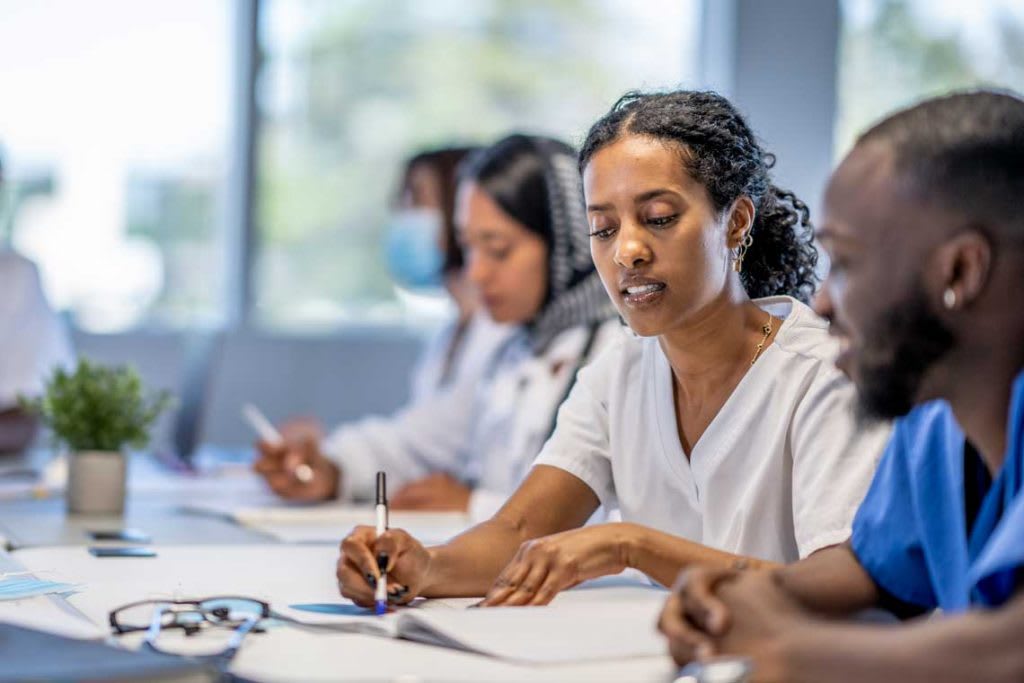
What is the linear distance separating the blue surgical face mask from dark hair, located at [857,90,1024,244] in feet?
9.15

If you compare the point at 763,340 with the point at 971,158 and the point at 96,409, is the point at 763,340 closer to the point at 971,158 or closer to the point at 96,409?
the point at 971,158

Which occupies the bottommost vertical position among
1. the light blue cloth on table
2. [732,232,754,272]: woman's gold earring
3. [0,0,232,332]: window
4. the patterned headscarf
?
the light blue cloth on table

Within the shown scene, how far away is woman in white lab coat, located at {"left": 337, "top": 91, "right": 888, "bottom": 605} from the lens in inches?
64.2

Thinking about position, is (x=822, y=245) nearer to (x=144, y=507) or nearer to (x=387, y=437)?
(x=144, y=507)

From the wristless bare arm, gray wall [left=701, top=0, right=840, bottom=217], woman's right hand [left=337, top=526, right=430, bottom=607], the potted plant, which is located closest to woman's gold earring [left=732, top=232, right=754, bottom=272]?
the wristless bare arm

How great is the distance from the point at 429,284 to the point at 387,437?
0.96 m

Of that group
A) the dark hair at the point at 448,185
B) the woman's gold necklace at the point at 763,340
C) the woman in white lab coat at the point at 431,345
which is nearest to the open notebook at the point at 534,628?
the woman's gold necklace at the point at 763,340

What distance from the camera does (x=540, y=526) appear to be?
6.15 ft

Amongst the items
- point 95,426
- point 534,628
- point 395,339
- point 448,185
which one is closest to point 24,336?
point 448,185

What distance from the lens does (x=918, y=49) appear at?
5.62 meters

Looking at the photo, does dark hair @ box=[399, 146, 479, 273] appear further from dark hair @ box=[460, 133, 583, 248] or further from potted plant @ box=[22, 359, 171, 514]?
potted plant @ box=[22, 359, 171, 514]

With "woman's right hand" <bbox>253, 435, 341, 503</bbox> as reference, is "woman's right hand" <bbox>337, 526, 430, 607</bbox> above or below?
below

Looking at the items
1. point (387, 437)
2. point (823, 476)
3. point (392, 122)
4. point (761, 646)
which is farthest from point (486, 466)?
point (392, 122)

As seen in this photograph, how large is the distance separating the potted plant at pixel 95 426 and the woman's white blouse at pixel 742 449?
37.8 inches
